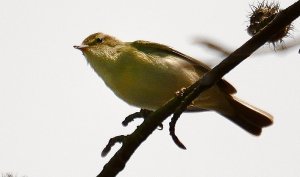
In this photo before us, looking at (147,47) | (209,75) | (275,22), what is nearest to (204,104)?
(147,47)

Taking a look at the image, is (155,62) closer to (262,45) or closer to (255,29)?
(255,29)

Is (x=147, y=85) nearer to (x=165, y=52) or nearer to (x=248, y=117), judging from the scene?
→ (x=165, y=52)

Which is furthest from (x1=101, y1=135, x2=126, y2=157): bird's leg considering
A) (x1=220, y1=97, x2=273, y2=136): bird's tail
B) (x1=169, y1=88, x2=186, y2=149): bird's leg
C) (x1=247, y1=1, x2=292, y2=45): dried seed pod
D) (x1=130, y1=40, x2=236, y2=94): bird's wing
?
(x1=220, y1=97, x2=273, y2=136): bird's tail

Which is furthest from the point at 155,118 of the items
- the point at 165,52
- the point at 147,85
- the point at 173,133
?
the point at 165,52

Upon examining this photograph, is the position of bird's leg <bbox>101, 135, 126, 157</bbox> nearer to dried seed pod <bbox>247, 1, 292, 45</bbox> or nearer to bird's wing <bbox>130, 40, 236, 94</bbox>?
dried seed pod <bbox>247, 1, 292, 45</bbox>

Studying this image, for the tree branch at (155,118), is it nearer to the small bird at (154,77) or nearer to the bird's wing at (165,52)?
the small bird at (154,77)

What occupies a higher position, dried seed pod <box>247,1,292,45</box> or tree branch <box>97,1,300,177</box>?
dried seed pod <box>247,1,292,45</box>

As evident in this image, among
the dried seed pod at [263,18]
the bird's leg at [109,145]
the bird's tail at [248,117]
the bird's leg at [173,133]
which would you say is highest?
the bird's tail at [248,117]

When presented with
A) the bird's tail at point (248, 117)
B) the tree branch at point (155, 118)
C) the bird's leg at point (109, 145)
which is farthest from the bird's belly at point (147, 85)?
the tree branch at point (155, 118)
